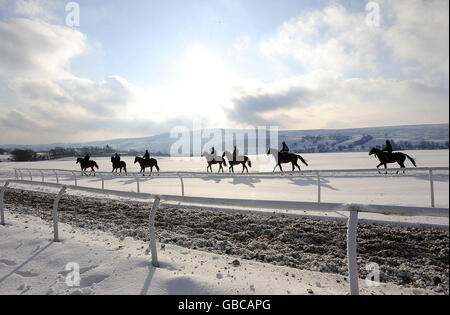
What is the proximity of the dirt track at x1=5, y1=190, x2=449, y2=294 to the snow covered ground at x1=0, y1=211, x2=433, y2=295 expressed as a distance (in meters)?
0.38

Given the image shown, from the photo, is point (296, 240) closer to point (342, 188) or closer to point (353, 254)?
point (353, 254)

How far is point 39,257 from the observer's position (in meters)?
3.58

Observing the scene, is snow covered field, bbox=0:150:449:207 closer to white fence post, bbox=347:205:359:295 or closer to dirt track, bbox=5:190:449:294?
white fence post, bbox=347:205:359:295

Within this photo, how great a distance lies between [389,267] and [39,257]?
15.4 ft

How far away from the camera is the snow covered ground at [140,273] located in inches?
100.0

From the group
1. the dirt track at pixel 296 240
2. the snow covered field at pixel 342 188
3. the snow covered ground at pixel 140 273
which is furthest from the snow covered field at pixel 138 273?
the snow covered field at pixel 342 188

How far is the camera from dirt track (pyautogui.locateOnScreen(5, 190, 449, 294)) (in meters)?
3.16

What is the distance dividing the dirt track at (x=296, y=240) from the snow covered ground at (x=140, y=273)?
381 millimetres

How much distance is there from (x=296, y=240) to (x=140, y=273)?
2.77 metres

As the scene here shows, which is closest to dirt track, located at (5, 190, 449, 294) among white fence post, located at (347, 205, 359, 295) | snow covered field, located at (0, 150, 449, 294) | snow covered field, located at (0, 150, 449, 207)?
snow covered field, located at (0, 150, 449, 294)

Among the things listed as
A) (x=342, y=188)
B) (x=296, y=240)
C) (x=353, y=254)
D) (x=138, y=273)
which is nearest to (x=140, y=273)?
(x=138, y=273)

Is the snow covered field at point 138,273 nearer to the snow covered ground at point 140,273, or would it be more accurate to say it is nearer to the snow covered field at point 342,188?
the snow covered ground at point 140,273
